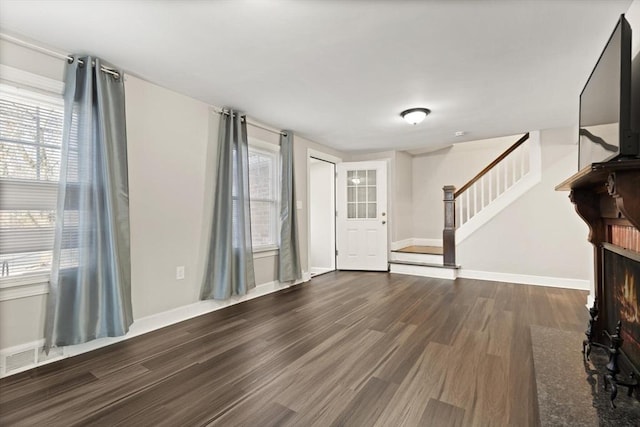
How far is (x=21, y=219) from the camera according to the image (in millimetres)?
2059

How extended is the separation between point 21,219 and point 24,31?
1281mm

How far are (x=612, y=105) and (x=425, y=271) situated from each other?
150 inches

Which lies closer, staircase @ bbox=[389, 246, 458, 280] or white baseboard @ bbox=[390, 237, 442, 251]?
staircase @ bbox=[389, 246, 458, 280]

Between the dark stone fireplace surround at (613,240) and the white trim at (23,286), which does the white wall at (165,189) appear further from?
the dark stone fireplace surround at (613,240)

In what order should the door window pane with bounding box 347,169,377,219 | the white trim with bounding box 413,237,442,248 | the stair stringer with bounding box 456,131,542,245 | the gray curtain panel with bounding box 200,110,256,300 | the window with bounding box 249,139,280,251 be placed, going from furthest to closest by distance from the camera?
the white trim with bounding box 413,237,442,248, the door window pane with bounding box 347,169,377,219, the stair stringer with bounding box 456,131,542,245, the window with bounding box 249,139,280,251, the gray curtain panel with bounding box 200,110,256,300

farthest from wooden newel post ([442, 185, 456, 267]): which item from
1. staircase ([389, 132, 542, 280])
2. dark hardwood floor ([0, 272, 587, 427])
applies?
dark hardwood floor ([0, 272, 587, 427])

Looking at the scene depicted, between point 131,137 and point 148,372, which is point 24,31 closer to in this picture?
point 131,137

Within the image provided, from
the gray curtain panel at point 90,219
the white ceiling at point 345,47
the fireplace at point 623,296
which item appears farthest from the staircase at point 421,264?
the gray curtain panel at point 90,219

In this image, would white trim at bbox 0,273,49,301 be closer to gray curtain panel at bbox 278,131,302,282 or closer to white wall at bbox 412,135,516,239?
gray curtain panel at bbox 278,131,302,282

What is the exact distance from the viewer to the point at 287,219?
429 centimetres

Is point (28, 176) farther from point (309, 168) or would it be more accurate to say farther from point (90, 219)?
point (309, 168)

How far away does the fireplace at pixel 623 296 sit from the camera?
62.5 inches

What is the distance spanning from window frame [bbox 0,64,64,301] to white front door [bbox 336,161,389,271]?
424cm

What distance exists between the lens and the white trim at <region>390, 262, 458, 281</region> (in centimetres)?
477
